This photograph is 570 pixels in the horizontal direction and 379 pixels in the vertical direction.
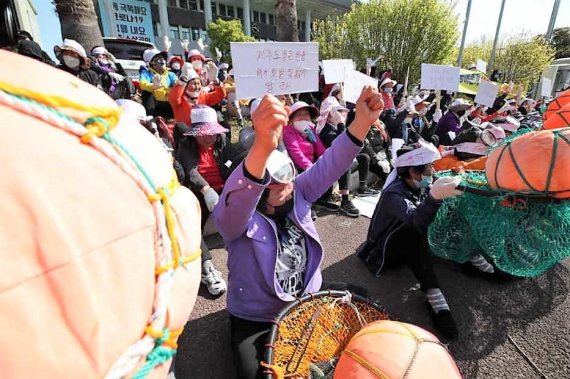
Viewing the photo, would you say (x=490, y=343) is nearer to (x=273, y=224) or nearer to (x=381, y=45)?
(x=273, y=224)

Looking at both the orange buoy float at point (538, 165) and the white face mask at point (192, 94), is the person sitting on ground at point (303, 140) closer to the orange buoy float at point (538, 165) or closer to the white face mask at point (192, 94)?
the white face mask at point (192, 94)

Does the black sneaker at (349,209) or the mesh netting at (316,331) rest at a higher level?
the mesh netting at (316,331)

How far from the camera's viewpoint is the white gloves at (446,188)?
1.87 m

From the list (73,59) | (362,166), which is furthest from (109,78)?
(362,166)

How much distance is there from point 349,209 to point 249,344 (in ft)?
9.29

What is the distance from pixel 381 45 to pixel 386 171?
13.1 metres

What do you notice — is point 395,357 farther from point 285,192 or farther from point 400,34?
point 400,34

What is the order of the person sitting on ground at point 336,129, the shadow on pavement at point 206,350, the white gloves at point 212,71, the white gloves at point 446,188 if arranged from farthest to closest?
the white gloves at point 212,71, the person sitting on ground at point 336,129, the shadow on pavement at point 206,350, the white gloves at point 446,188

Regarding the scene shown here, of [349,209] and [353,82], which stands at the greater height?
[353,82]

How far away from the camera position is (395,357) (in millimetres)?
1319

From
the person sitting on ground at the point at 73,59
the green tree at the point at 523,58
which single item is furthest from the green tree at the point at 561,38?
the person sitting on ground at the point at 73,59

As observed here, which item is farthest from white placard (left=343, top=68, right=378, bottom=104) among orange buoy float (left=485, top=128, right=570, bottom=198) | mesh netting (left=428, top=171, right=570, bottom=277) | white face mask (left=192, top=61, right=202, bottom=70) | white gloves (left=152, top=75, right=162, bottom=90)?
white face mask (left=192, top=61, right=202, bottom=70)

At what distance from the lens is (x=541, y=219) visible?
1727mm

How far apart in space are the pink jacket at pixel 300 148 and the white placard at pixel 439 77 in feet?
9.70
